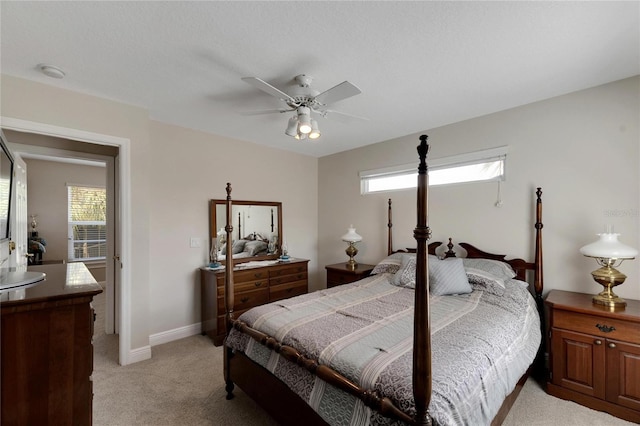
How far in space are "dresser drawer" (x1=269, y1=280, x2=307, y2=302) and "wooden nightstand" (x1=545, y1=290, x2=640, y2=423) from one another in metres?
2.91

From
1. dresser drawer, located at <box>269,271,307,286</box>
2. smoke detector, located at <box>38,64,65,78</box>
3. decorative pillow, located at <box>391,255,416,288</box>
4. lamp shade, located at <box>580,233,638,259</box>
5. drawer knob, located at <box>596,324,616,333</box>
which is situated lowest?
dresser drawer, located at <box>269,271,307,286</box>

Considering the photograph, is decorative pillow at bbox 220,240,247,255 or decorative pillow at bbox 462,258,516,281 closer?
decorative pillow at bbox 462,258,516,281

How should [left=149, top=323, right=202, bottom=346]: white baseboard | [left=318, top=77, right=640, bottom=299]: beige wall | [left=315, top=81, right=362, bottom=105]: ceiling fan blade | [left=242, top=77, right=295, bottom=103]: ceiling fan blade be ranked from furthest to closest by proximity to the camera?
1. [left=149, top=323, right=202, bottom=346]: white baseboard
2. [left=318, top=77, right=640, bottom=299]: beige wall
3. [left=315, top=81, right=362, bottom=105]: ceiling fan blade
4. [left=242, top=77, right=295, bottom=103]: ceiling fan blade

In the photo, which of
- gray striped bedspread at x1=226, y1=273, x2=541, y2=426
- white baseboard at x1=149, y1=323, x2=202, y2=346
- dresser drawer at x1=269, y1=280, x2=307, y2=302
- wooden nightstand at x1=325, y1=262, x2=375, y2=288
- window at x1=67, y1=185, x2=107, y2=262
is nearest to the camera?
gray striped bedspread at x1=226, y1=273, x2=541, y2=426

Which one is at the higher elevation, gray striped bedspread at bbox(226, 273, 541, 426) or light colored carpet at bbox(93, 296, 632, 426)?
gray striped bedspread at bbox(226, 273, 541, 426)

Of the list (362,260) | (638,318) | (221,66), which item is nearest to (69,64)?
(221,66)

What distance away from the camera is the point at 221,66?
216 cm

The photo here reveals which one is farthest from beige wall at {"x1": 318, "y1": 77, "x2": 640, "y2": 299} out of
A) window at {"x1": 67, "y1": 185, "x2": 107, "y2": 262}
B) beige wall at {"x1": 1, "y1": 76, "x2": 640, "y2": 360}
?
window at {"x1": 67, "y1": 185, "x2": 107, "y2": 262}

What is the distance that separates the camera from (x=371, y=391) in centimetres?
128

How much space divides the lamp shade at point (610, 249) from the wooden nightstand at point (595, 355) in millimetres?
405

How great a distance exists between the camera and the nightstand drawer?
78.9 inches

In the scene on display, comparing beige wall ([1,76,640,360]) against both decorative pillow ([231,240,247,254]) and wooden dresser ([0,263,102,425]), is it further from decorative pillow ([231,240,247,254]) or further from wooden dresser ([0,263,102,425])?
wooden dresser ([0,263,102,425])

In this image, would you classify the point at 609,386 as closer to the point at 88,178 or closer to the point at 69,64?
the point at 69,64

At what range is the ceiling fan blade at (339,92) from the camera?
1.92 meters
